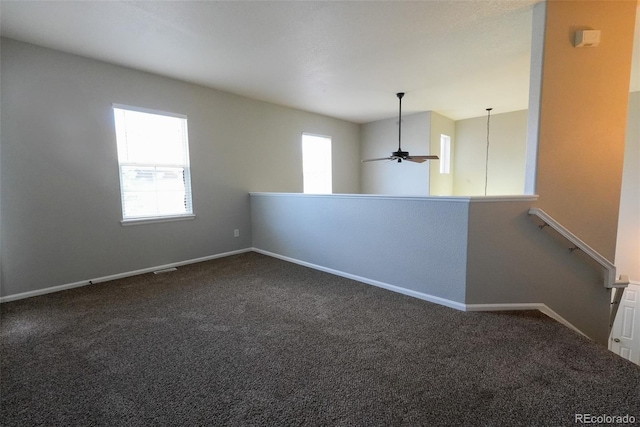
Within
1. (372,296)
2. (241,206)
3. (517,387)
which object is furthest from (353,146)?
(517,387)

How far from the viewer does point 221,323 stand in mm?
2490

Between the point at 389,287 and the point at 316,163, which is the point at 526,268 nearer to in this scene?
the point at 389,287

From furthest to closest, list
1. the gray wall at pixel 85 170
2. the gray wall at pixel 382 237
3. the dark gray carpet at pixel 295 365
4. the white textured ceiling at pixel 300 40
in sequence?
the gray wall at pixel 85 170 < the gray wall at pixel 382 237 < the white textured ceiling at pixel 300 40 < the dark gray carpet at pixel 295 365

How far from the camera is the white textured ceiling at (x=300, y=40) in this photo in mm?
Answer: 2400

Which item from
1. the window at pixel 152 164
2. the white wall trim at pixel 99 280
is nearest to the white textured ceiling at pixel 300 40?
the window at pixel 152 164

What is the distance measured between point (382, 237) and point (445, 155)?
176 inches

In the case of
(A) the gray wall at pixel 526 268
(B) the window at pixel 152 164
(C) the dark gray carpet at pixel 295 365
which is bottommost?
(C) the dark gray carpet at pixel 295 365

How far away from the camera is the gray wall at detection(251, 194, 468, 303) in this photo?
2.71 metres

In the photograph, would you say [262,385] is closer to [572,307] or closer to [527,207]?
[527,207]

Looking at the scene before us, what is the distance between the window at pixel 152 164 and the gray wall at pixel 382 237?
4.93ft

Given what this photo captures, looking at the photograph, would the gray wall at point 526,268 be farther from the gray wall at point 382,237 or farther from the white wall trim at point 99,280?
the white wall trim at point 99,280

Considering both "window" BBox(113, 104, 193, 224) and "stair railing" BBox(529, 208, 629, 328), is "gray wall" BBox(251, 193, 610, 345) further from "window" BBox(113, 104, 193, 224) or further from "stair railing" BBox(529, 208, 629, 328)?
"window" BBox(113, 104, 193, 224)

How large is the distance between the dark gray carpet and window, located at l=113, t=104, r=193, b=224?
1.42m

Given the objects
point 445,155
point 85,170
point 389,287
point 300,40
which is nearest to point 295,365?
point 389,287
